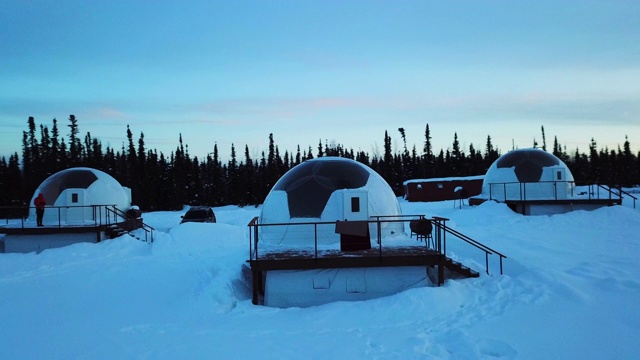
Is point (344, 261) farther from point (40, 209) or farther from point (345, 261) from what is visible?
point (40, 209)

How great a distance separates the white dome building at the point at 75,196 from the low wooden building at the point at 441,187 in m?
29.9

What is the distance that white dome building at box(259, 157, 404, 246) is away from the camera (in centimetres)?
1117

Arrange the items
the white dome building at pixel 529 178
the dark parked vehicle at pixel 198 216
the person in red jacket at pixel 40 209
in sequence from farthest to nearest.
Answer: the dark parked vehicle at pixel 198 216 < the white dome building at pixel 529 178 < the person in red jacket at pixel 40 209

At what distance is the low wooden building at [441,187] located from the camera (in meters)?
39.6

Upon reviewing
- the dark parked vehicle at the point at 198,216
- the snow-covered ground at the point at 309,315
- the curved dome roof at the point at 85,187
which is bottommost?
the snow-covered ground at the point at 309,315

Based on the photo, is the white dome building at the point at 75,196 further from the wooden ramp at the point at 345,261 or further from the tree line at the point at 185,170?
the tree line at the point at 185,170

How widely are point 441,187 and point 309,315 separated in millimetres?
35315

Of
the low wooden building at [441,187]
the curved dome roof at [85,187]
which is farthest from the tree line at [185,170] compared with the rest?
the curved dome roof at [85,187]

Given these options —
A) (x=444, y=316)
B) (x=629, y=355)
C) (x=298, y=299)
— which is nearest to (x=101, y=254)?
(x=298, y=299)

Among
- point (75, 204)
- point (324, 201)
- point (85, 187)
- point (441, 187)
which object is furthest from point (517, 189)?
point (75, 204)

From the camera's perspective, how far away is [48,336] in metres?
7.16

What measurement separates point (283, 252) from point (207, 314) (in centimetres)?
247

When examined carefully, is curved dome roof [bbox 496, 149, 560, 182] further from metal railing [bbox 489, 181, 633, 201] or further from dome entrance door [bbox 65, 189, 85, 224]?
dome entrance door [bbox 65, 189, 85, 224]

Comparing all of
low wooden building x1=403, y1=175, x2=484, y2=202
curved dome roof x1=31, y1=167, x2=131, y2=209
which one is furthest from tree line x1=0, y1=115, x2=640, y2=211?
curved dome roof x1=31, y1=167, x2=131, y2=209
